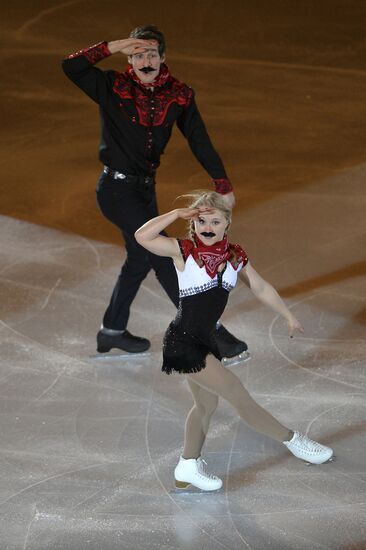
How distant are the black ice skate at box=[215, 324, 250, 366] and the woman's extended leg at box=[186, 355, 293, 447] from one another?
1195 mm

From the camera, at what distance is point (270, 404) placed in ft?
19.7

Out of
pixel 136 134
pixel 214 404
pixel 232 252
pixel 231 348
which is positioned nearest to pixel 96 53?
pixel 136 134

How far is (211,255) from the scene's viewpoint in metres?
5.02

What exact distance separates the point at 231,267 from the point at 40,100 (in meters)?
6.53

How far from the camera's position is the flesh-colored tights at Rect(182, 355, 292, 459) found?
5.03 m

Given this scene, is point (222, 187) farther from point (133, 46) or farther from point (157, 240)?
point (157, 240)

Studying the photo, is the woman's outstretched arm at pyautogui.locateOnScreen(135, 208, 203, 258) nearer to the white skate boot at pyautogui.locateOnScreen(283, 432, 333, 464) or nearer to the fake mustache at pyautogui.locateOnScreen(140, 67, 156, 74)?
the white skate boot at pyautogui.locateOnScreen(283, 432, 333, 464)

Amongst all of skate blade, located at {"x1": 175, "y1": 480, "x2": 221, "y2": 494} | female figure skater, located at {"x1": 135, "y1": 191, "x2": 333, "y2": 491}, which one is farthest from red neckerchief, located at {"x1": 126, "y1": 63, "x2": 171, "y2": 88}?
skate blade, located at {"x1": 175, "y1": 480, "x2": 221, "y2": 494}

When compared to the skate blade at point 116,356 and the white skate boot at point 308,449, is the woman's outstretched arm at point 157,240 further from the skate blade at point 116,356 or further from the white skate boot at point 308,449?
the skate blade at point 116,356

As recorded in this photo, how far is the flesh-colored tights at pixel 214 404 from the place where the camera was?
5.03 m

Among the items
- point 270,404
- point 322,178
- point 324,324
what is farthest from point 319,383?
point 322,178

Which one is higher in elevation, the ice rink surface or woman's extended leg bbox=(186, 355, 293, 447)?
woman's extended leg bbox=(186, 355, 293, 447)

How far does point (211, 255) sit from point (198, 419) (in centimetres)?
77

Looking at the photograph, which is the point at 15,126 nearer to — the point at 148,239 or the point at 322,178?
Answer: the point at 322,178
